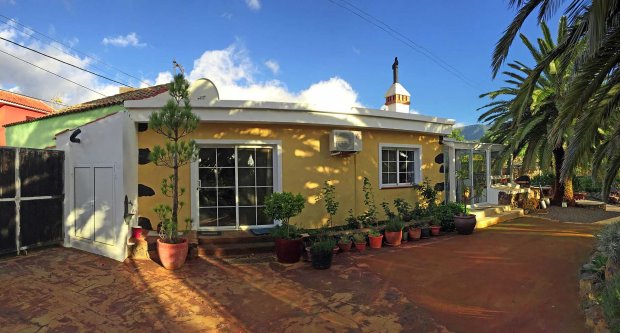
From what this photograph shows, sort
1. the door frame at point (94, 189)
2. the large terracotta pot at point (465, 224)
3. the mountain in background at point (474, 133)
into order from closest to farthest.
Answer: the door frame at point (94, 189) → the large terracotta pot at point (465, 224) → the mountain in background at point (474, 133)

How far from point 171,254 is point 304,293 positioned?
2.39m

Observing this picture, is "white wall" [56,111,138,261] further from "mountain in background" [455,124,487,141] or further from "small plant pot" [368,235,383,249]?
"mountain in background" [455,124,487,141]

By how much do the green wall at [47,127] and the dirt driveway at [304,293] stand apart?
4.95m

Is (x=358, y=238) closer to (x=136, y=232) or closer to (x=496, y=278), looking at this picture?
(x=496, y=278)

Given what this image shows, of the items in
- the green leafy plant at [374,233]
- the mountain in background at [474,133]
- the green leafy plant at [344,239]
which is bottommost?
the green leafy plant at [344,239]

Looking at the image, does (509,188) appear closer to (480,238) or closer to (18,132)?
(480,238)

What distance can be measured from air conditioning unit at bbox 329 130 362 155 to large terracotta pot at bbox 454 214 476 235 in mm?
3236

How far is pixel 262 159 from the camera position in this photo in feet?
24.7

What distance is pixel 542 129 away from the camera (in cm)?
1143

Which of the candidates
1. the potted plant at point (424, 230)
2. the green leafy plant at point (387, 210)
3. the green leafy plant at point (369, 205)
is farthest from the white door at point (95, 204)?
the potted plant at point (424, 230)

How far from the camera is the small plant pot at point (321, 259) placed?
5715 mm

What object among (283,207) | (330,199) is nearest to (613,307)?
(283,207)

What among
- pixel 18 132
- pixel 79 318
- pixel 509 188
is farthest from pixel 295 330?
pixel 18 132

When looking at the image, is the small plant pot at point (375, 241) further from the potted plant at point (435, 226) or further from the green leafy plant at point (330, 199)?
the potted plant at point (435, 226)
